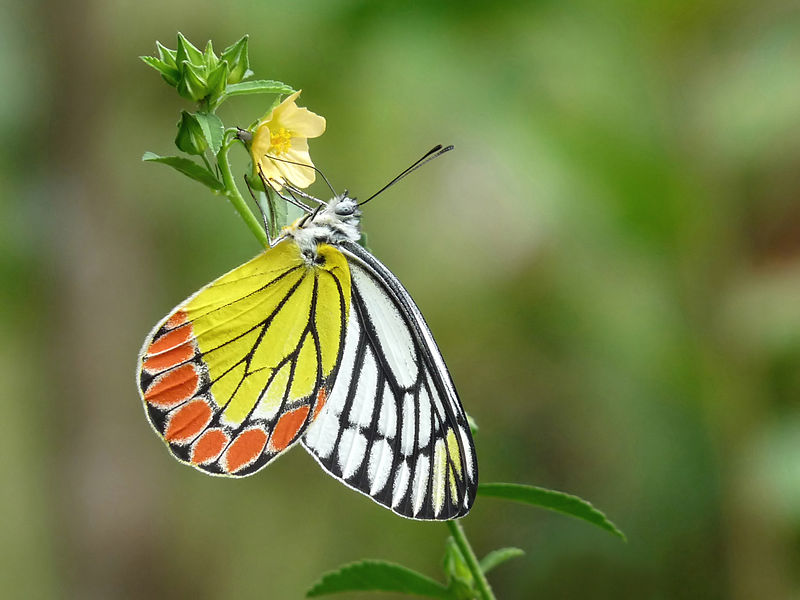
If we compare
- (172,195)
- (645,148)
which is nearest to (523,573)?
(645,148)

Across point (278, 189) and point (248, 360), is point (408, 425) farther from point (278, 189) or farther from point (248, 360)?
point (278, 189)

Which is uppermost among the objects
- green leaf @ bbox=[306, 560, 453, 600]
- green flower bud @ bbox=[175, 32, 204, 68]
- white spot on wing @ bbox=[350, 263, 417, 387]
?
green flower bud @ bbox=[175, 32, 204, 68]

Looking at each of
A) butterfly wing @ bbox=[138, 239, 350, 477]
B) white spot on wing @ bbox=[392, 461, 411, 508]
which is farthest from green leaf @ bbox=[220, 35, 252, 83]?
white spot on wing @ bbox=[392, 461, 411, 508]

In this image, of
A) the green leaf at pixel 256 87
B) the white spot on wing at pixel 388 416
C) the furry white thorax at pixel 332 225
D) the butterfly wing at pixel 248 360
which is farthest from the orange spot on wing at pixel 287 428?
the green leaf at pixel 256 87

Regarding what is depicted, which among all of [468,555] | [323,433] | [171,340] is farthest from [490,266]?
[468,555]

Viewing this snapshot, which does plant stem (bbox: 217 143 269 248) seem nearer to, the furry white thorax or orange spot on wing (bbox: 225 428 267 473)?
the furry white thorax

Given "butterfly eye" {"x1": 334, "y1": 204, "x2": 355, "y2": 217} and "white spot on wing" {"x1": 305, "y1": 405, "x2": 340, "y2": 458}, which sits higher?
"butterfly eye" {"x1": 334, "y1": 204, "x2": 355, "y2": 217}
